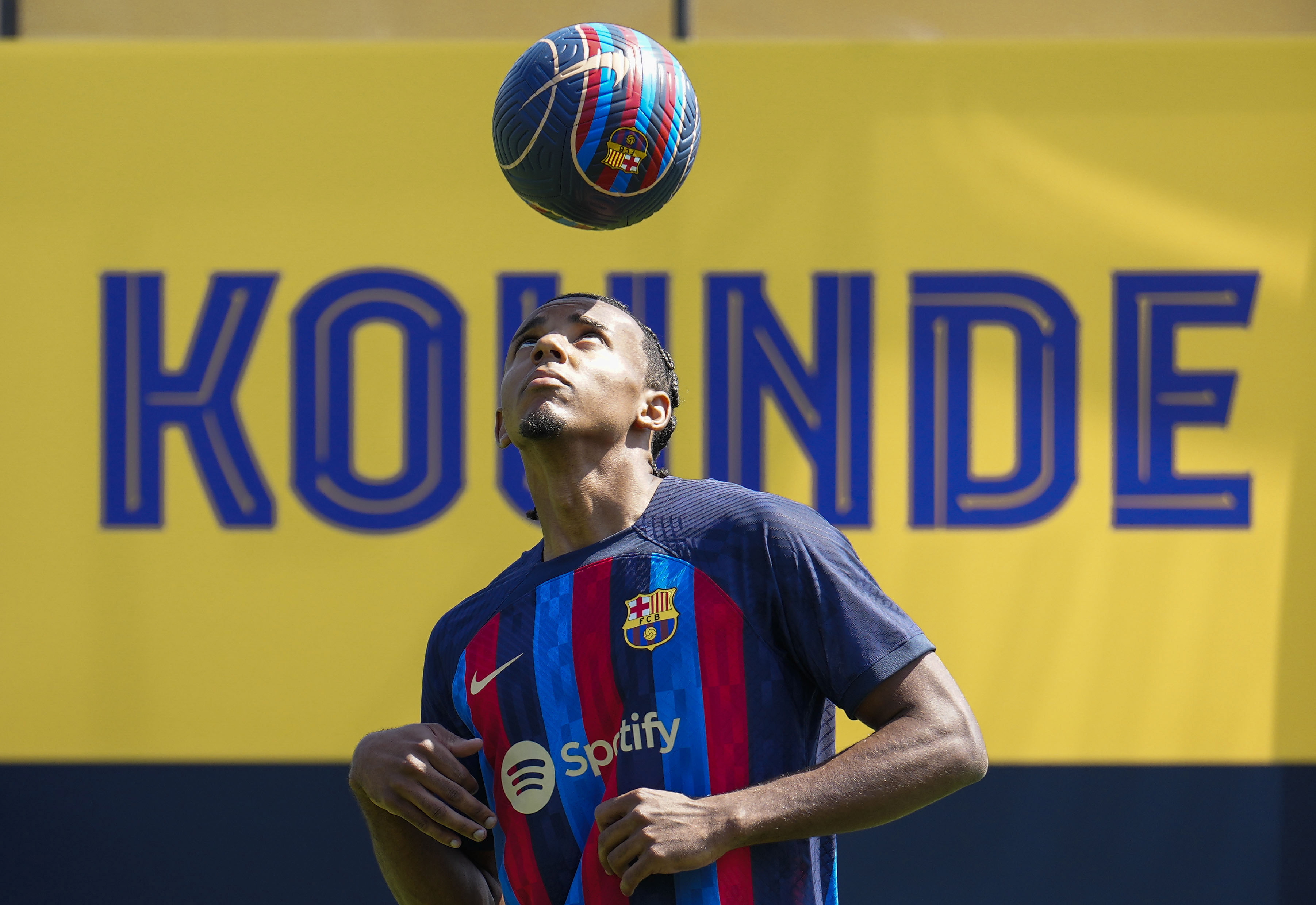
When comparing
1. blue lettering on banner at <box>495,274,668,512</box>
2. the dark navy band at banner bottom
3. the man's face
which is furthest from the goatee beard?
the dark navy band at banner bottom

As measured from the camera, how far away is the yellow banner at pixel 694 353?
3.95m

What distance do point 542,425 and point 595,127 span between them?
73cm

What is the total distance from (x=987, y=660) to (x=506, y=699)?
2273 millimetres

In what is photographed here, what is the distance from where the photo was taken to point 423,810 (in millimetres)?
1931

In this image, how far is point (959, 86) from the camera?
4023 mm

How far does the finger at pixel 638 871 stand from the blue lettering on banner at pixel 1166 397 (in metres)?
2.64

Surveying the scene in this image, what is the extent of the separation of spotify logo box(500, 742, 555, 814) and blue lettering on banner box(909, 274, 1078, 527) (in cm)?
221

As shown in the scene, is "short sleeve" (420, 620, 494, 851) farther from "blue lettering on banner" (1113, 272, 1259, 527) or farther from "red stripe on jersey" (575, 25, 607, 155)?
"blue lettering on banner" (1113, 272, 1259, 527)

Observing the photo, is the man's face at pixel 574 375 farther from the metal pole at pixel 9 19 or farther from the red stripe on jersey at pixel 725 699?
the metal pole at pixel 9 19

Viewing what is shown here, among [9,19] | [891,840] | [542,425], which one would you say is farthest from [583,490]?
[9,19]

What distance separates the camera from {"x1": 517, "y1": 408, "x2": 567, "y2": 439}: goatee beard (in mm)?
2150

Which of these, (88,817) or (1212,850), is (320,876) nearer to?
(88,817)

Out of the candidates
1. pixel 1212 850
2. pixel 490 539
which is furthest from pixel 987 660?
pixel 490 539

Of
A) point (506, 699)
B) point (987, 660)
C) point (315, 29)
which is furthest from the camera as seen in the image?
point (315, 29)
